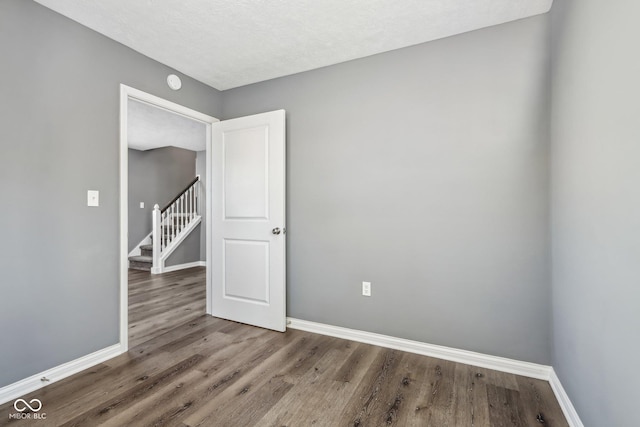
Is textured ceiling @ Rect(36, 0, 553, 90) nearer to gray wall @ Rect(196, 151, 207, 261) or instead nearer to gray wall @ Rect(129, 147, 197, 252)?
gray wall @ Rect(196, 151, 207, 261)

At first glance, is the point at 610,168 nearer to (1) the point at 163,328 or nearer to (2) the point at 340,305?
(2) the point at 340,305

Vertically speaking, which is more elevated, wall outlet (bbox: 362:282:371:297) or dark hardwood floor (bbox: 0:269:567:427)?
wall outlet (bbox: 362:282:371:297)

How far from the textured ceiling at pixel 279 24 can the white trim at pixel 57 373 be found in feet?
7.81

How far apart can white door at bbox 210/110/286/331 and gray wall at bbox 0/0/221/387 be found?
98 cm

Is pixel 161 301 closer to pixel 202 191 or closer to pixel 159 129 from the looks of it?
pixel 159 129

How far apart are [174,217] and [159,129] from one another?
195 cm

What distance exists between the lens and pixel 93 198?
2141 millimetres

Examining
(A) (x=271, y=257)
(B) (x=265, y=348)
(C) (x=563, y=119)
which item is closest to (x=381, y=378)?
(B) (x=265, y=348)

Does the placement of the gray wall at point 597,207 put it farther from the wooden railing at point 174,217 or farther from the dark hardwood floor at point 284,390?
the wooden railing at point 174,217

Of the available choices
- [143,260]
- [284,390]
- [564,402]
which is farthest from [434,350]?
[143,260]

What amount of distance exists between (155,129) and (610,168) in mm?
5574

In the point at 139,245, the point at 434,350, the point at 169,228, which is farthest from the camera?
the point at 139,245

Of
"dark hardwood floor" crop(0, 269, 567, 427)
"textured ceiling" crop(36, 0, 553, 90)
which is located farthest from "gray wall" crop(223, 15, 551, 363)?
"dark hardwood floor" crop(0, 269, 567, 427)

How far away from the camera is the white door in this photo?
2.77 m
